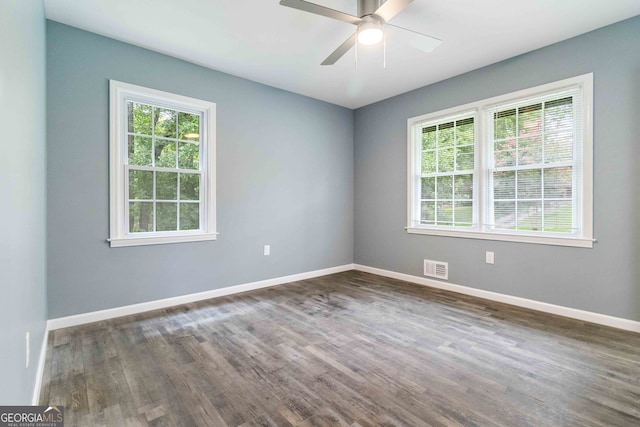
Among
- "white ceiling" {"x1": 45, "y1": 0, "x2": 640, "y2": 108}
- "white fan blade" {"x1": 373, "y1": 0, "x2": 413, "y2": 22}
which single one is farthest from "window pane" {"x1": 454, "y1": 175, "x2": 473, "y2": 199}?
"white fan blade" {"x1": 373, "y1": 0, "x2": 413, "y2": 22}

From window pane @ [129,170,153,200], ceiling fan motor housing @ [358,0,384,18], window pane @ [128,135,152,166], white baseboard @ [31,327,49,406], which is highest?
ceiling fan motor housing @ [358,0,384,18]

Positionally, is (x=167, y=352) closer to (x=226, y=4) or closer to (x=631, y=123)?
(x=226, y=4)

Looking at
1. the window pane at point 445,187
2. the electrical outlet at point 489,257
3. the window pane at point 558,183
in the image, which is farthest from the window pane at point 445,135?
the electrical outlet at point 489,257

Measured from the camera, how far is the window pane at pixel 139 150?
3.08 meters

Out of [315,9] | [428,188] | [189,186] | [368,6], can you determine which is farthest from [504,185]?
[189,186]

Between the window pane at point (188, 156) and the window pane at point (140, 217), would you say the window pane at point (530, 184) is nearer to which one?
the window pane at point (188, 156)

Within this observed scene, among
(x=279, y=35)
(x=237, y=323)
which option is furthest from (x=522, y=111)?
(x=237, y=323)

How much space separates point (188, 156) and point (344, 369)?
2.83 meters

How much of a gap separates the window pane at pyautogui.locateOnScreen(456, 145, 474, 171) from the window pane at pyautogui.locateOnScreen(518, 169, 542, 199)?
0.58 m

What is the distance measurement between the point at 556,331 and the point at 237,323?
Answer: 9.45 feet

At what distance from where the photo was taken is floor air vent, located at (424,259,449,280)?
3906mm

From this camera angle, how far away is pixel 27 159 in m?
1.60

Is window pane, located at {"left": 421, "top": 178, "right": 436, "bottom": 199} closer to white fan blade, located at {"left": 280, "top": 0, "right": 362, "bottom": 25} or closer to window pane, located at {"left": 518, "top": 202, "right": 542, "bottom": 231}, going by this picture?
window pane, located at {"left": 518, "top": 202, "right": 542, "bottom": 231}

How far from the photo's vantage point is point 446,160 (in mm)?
3990
